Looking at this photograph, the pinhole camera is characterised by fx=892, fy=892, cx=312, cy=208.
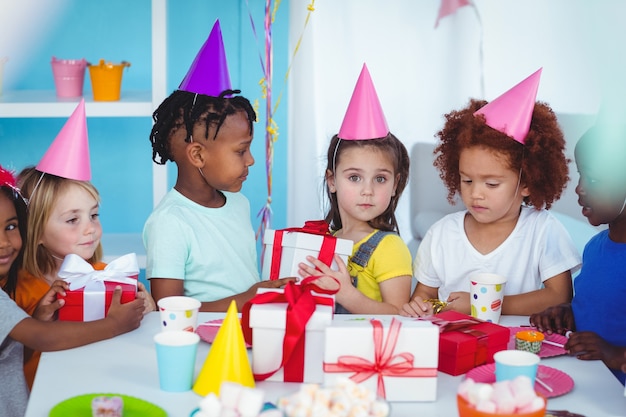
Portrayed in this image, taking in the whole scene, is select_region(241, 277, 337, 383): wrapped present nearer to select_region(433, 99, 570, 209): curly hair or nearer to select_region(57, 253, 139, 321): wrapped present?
select_region(57, 253, 139, 321): wrapped present

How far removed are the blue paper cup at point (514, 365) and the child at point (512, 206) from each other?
0.58 meters

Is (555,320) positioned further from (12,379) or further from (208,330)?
(12,379)

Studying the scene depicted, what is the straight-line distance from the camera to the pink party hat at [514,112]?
187cm

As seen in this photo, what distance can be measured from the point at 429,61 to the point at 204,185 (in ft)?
3.21

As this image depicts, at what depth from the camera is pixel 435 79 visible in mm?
2686

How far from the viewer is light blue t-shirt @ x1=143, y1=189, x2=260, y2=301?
190 cm

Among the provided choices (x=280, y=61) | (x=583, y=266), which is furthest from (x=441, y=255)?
(x=280, y=61)

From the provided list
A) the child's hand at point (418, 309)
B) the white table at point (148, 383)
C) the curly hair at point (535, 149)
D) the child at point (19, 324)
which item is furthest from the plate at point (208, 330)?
the curly hair at point (535, 149)

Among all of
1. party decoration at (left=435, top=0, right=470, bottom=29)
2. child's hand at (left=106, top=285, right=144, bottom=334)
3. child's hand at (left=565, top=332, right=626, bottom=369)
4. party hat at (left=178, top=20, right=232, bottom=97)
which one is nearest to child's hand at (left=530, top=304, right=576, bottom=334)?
child's hand at (left=565, top=332, right=626, bottom=369)

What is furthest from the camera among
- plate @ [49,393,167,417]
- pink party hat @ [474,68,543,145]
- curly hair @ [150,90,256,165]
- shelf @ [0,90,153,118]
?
shelf @ [0,90,153,118]

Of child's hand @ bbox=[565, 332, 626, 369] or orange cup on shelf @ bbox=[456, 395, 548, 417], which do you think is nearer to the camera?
orange cup on shelf @ bbox=[456, 395, 548, 417]

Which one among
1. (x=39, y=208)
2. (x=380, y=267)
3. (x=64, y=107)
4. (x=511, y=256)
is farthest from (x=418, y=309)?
(x=64, y=107)

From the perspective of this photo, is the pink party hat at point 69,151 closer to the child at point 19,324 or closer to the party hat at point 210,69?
the child at point 19,324

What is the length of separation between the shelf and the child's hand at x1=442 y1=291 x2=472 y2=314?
3.72 feet
